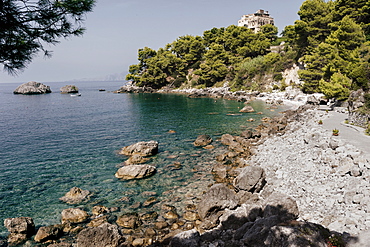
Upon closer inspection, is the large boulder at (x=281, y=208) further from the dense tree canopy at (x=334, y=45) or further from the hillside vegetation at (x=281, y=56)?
the dense tree canopy at (x=334, y=45)

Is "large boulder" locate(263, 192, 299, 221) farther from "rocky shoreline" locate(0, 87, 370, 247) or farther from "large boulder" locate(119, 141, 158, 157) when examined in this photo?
"large boulder" locate(119, 141, 158, 157)

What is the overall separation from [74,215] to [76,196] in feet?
10.2

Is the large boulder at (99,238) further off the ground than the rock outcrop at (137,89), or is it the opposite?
the rock outcrop at (137,89)

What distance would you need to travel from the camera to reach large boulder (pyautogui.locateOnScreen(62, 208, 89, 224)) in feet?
49.3

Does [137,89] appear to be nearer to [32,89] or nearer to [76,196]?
[32,89]

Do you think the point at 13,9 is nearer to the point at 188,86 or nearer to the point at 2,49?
the point at 2,49

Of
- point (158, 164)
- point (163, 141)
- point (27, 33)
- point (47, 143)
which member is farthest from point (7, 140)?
point (27, 33)

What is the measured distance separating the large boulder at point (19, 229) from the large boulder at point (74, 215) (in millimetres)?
1874

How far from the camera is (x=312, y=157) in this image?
65.6ft

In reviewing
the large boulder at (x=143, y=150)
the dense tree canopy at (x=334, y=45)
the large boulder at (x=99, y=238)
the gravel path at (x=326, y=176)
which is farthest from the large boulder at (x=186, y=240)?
the dense tree canopy at (x=334, y=45)

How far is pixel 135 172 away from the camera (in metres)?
21.4

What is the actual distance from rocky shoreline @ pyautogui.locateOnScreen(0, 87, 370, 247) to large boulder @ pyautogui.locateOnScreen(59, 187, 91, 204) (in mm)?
235

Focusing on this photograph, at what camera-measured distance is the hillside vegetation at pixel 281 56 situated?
4560cm

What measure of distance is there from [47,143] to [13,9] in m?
30.2
